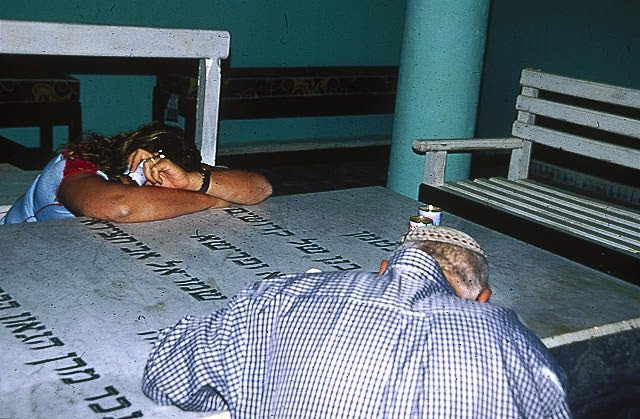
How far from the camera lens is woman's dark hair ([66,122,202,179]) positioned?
3.14 metres

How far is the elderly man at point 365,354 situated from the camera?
5.01 ft

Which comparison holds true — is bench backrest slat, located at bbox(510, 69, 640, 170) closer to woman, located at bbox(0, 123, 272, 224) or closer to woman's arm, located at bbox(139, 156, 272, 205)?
woman's arm, located at bbox(139, 156, 272, 205)

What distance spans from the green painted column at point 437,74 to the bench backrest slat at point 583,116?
0.48 metres

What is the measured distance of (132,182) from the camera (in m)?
3.22

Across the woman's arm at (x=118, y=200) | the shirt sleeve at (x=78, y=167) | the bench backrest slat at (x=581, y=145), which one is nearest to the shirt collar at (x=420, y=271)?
the woman's arm at (x=118, y=200)

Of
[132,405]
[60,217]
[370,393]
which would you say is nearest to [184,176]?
[60,217]

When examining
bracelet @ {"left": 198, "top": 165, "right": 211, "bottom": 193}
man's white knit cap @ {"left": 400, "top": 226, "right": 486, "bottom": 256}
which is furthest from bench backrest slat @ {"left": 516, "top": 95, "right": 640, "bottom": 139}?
man's white knit cap @ {"left": 400, "top": 226, "right": 486, "bottom": 256}

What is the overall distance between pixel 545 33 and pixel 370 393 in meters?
7.68

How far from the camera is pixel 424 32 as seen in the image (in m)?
4.75

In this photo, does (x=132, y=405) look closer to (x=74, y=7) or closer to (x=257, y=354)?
(x=257, y=354)

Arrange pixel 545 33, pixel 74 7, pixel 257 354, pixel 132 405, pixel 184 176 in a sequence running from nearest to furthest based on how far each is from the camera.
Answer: pixel 257 354 → pixel 132 405 → pixel 184 176 → pixel 74 7 → pixel 545 33

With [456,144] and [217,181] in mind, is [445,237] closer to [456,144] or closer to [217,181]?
[217,181]

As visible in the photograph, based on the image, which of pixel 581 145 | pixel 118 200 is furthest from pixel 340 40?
pixel 118 200

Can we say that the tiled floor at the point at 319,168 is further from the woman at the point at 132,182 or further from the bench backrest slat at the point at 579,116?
the woman at the point at 132,182
